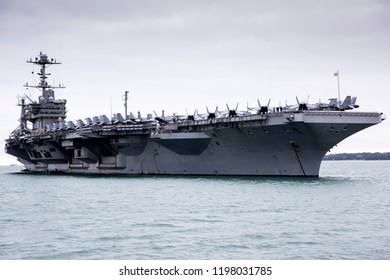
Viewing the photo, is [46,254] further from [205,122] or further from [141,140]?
[141,140]

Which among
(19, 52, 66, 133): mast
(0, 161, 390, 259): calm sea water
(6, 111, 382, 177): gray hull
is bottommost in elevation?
(0, 161, 390, 259): calm sea water

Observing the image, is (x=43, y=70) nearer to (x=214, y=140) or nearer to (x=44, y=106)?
(x=44, y=106)

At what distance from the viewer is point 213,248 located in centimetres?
1266

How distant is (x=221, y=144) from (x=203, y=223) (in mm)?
16923

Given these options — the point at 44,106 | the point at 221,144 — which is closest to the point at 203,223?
the point at 221,144

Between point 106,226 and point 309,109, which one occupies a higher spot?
point 309,109

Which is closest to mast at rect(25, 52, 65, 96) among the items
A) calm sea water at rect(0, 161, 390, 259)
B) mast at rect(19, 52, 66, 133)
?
mast at rect(19, 52, 66, 133)

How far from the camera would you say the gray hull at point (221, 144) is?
94.4 ft

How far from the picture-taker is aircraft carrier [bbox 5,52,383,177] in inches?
1139

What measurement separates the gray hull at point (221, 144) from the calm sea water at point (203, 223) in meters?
3.65

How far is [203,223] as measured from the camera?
1620 cm

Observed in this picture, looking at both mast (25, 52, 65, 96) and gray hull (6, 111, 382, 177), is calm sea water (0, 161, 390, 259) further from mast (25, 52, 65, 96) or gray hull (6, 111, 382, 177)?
mast (25, 52, 65, 96)

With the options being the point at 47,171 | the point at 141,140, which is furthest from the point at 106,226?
the point at 47,171
